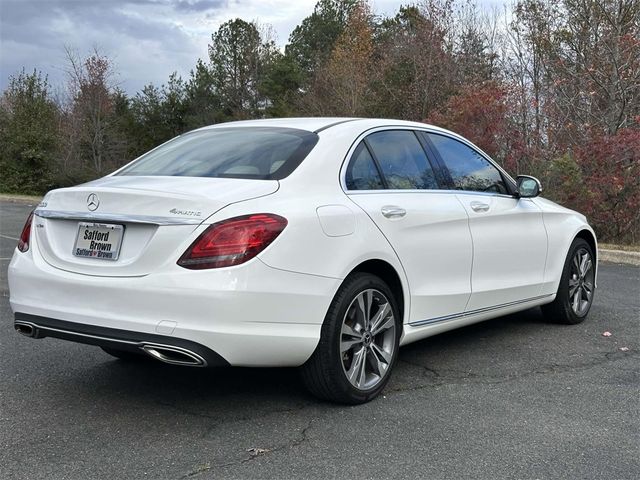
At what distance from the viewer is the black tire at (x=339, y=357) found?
372 cm

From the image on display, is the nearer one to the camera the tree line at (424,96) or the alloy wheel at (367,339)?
the alloy wheel at (367,339)

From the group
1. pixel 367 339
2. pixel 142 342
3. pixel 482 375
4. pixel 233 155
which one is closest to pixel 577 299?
pixel 482 375

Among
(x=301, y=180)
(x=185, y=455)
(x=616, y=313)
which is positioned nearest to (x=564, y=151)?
(x=616, y=313)

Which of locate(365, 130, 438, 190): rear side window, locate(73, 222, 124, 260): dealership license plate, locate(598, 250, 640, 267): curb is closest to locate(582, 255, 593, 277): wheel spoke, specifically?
locate(365, 130, 438, 190): rear side window

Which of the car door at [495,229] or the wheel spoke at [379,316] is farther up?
the car door at [495,229]

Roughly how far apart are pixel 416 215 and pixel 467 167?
1.05m

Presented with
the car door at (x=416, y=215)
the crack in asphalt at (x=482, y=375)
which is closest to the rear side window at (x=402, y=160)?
the car door at (x=416, y=215)

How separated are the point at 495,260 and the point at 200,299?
2595 millimetres

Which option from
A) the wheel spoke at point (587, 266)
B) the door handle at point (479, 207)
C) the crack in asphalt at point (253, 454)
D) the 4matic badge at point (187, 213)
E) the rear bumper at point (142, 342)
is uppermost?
the door handle at point (479, 207)

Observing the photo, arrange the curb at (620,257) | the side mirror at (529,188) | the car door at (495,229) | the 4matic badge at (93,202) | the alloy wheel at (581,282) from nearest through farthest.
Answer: the 4matic badge at (93,202)
the car door at (495,229)
the side mirror at (529,188)
the alloy wheel at (581,282)
the curb at (620,257)

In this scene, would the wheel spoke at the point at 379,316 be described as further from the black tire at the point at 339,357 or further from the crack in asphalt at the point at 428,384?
the crack in asphalt at the point at 428,384

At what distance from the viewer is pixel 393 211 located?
13.8ft

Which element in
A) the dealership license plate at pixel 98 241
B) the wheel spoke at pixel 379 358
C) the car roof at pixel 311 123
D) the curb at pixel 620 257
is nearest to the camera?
the dealership license plate at pixel 98 241

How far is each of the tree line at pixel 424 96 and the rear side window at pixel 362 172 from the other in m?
10.1
